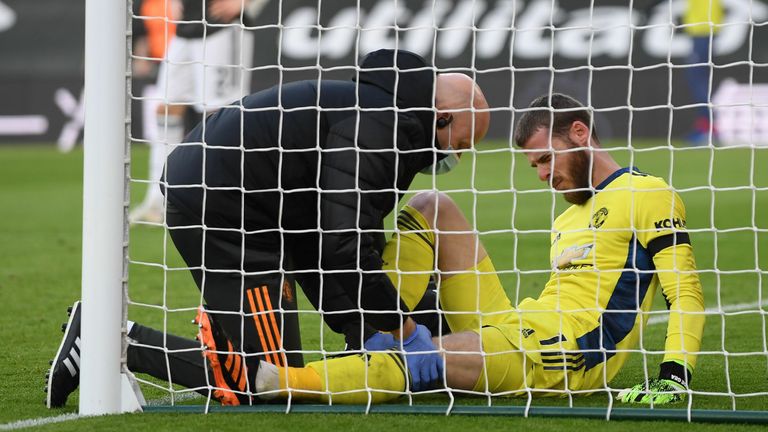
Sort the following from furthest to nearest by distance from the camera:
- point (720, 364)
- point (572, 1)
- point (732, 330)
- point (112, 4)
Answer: point (572, 1) → point (732, 330) → point (720, 364) → point (112, 4)

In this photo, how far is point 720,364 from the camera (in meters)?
4.46

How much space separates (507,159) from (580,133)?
12004 millimetres

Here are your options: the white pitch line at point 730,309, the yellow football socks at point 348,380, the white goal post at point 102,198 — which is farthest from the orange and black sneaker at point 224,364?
the white pitch line at point 730,309

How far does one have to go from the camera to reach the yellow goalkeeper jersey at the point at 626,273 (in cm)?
376

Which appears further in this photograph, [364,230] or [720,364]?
[720,364]

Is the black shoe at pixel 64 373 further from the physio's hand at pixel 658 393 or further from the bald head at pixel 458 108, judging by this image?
the physio's hand at pixel 658 393

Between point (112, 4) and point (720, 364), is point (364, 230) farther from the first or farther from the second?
point (720, 364)

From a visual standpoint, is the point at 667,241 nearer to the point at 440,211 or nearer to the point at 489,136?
the point at 440,211

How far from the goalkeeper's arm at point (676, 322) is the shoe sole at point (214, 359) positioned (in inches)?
49.6

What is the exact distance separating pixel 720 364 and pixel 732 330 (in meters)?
0.84

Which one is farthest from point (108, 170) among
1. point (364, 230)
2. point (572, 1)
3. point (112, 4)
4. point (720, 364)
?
point (572, 1)

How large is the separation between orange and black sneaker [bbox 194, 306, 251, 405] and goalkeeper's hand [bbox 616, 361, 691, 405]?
122cm

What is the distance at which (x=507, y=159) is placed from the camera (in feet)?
52.4

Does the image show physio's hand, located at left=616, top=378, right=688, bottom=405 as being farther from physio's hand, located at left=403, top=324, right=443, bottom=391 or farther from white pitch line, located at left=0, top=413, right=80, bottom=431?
white pitch line, located at left=0, top=413, right=80, bottom=431
